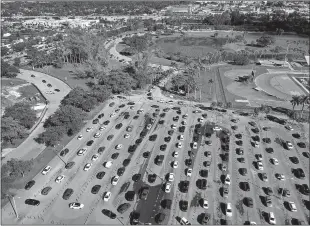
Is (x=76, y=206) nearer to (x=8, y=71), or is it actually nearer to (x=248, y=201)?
(x=248, y=201)

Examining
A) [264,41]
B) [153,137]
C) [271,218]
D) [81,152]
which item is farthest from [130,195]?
[264,41]

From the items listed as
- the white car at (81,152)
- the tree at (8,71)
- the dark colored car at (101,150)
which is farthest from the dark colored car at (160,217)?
the tree at (8,71)

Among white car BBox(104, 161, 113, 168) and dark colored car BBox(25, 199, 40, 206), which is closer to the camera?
dark colored car BBox(25, 199, 40, 206)

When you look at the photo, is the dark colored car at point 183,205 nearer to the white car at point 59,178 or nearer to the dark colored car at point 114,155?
the dark colored car at point 114,155

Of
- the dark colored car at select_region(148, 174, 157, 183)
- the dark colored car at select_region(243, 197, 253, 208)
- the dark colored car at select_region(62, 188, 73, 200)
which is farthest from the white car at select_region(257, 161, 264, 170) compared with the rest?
the dark colored car at select_region(62, 188, 73, 200)

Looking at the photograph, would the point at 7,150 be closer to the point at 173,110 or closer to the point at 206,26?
the point at 173,110

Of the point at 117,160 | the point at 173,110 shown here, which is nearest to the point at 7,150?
A: the point at 117,160

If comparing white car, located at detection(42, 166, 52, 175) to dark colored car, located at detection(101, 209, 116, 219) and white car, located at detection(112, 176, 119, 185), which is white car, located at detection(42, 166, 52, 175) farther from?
dark colored car, located at detection(101, 209, 116, 219)
